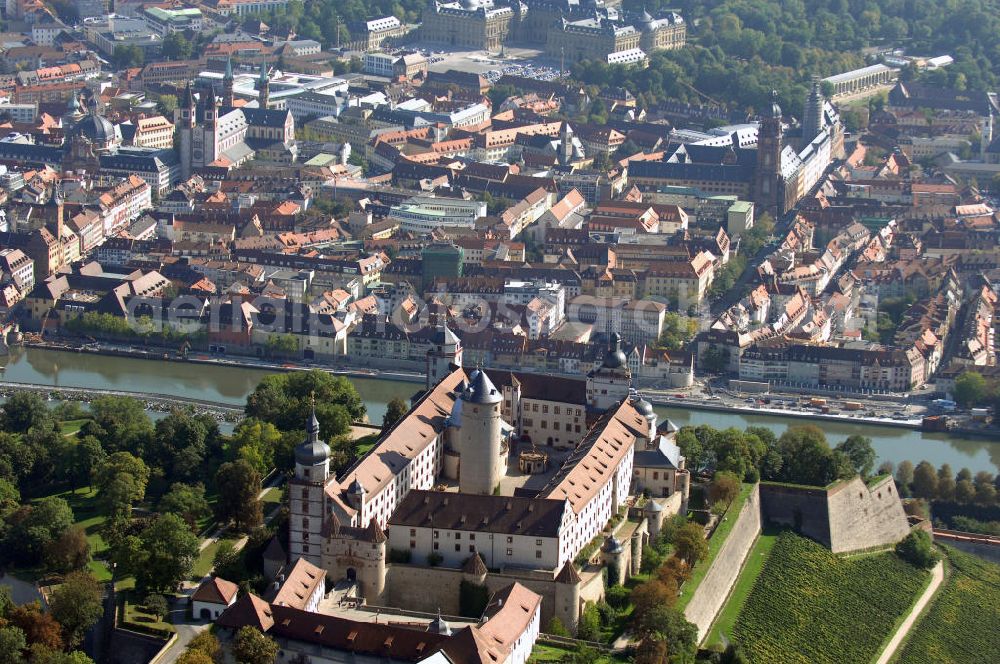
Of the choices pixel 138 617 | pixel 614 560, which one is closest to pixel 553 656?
pixel 614 560

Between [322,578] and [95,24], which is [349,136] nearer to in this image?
[95,24]

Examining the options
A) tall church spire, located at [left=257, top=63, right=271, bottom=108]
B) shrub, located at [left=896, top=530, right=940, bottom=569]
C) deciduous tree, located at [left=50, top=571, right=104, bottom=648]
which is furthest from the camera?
tall church spire, located at [left=257, top=63, right=271, bottom=108]

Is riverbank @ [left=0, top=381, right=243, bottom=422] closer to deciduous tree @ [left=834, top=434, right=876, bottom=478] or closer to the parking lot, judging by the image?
deciduous tree @ [left=834, top=434, right=876, bottom=478]

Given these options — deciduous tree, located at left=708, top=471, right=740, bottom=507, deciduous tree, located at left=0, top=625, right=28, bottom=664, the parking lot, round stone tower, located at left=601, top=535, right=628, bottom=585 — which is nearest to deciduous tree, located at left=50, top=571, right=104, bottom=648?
deciduous tree, located at left=0, top=625, right=28, bottom=664

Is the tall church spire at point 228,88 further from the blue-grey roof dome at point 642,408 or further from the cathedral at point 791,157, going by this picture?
the blue-grey roof dome at point 642,408

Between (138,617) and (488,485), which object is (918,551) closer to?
(488,485)
